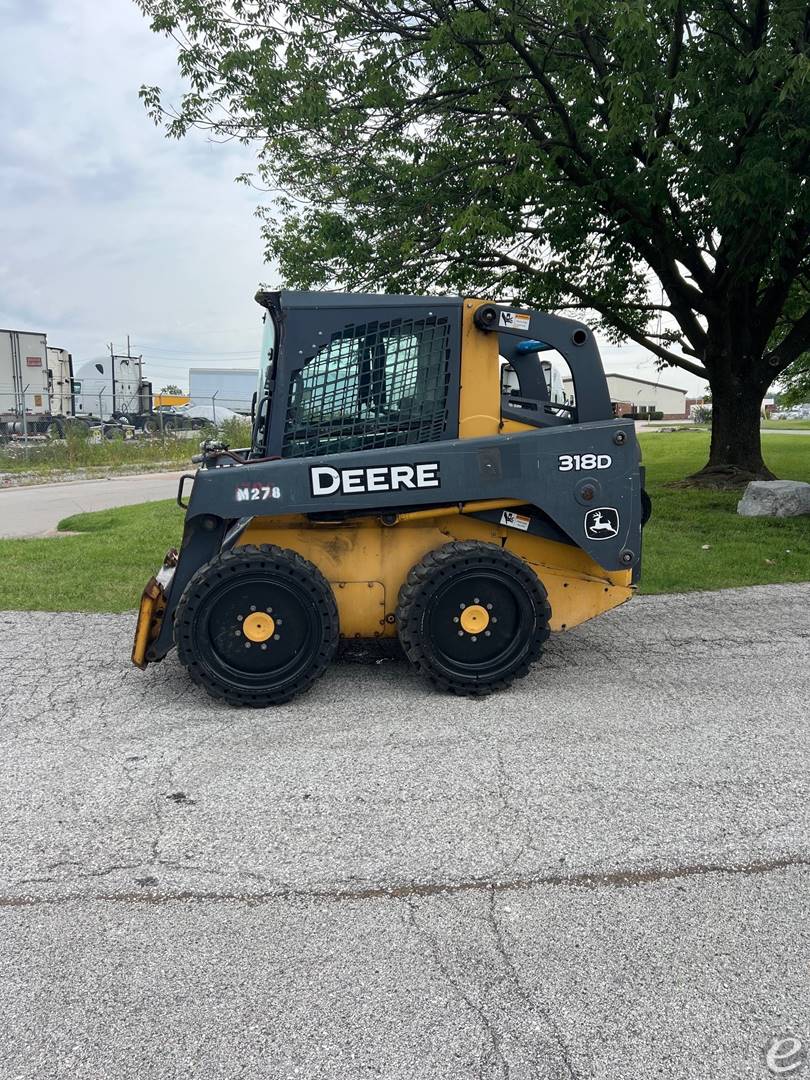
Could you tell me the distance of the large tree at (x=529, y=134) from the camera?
30.7 ft

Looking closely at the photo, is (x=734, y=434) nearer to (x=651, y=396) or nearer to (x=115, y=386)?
(x=115, y=386)

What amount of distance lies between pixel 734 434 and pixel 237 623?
42.1ft

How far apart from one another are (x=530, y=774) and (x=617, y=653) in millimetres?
2273

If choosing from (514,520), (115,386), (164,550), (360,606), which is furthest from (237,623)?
(115,386)

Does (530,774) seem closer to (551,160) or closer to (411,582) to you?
(411,582)

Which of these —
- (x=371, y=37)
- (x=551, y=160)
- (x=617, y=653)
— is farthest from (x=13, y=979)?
(x=371, y=37)

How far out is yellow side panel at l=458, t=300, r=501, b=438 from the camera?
197 inches

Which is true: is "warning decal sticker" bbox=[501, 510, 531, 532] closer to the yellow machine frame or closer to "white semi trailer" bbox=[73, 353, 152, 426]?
the yellow machine frame

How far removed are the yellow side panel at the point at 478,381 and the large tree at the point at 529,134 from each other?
500 cm

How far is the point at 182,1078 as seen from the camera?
7.25 ft

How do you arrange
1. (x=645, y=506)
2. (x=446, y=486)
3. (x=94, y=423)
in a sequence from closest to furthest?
(x=446, y=486)
(x=645, y=506)
(x=94, y=423)

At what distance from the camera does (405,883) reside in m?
3.05

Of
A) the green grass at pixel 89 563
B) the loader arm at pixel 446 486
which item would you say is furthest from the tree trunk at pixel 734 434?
the loader arm at pixel 446 486

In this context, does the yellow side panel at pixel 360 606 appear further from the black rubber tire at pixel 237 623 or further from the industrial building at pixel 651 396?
the industrial building at pixel 651 396
